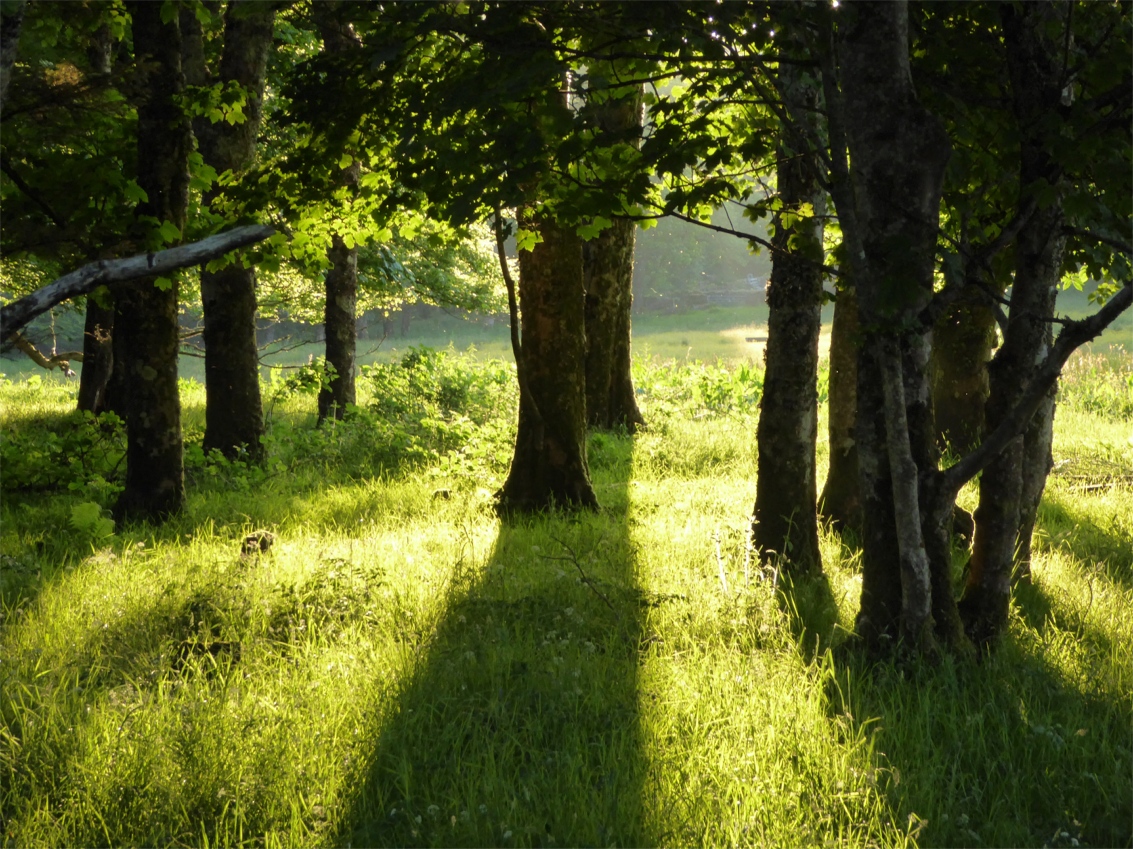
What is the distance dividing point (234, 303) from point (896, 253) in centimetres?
831

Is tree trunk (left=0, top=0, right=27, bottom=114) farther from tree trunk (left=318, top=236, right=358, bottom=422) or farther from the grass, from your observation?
tree trunk (left=318, top=236, right=358, bottom=422)

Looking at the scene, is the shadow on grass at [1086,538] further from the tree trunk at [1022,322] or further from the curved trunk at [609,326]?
the curved trunk at [609,326]

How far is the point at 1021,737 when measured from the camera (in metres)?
3.98

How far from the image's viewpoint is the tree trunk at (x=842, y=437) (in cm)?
767

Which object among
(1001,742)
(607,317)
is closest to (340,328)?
(607,317)

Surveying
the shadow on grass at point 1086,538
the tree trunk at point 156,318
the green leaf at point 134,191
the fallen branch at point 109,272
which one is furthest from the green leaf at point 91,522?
the shadow on grass at point 1086,538

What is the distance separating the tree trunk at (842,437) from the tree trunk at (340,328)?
7.91m

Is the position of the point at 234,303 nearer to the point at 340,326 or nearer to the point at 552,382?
the point at 340,326

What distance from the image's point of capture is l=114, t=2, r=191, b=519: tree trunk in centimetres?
757

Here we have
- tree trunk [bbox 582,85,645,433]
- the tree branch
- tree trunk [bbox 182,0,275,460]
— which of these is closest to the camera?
the tree branch

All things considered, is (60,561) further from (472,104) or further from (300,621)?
(472,104)

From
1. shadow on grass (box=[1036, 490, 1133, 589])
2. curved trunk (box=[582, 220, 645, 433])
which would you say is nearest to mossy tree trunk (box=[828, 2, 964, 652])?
shadow on grass (box=[1036, 490, 1133, 589])

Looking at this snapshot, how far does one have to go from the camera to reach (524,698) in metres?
4.36

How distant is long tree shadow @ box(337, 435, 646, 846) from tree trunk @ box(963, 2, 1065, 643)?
1949mm
